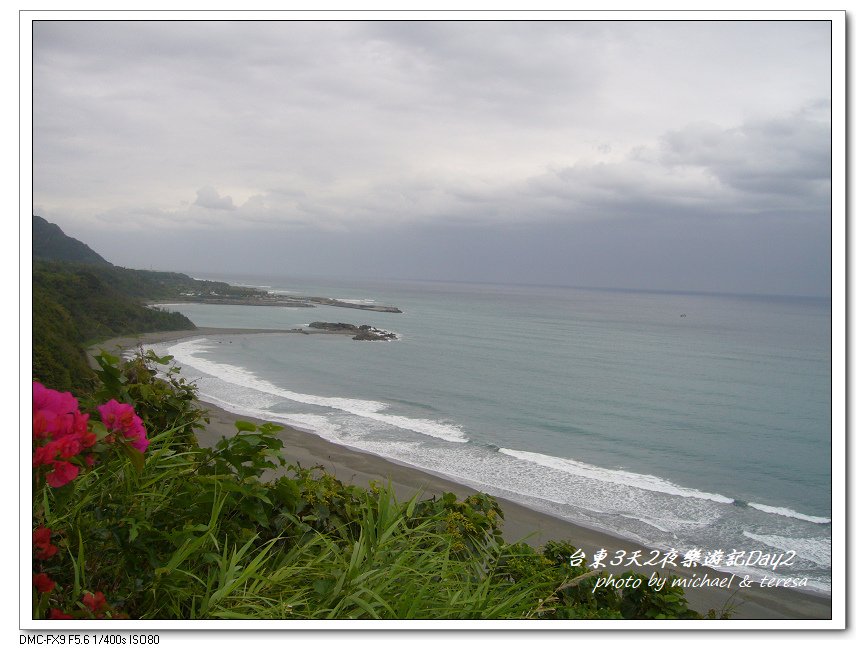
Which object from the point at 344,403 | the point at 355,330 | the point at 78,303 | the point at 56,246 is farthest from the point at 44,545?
the point at 355,330

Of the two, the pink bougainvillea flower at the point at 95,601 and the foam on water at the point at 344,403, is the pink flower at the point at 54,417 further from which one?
the foam on water at the point at 344,403

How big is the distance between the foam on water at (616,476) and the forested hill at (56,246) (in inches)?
307

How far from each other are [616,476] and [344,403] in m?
5.44

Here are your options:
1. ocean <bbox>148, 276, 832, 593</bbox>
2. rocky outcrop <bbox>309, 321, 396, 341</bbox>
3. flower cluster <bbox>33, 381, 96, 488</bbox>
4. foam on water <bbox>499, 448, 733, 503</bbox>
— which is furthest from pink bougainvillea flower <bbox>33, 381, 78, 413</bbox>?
rocky outcrop <bbox>309, 321, 396, 341</bbox>

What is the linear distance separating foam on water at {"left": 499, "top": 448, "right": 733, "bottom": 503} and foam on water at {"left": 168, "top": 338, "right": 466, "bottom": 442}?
1471 millimetres

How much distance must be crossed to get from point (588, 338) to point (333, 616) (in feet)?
110

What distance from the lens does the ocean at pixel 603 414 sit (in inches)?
236

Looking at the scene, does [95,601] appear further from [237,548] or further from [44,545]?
[237,548]

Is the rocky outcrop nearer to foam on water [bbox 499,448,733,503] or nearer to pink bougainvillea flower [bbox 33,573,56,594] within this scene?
foam on water [bbox 499,448,733,503]
